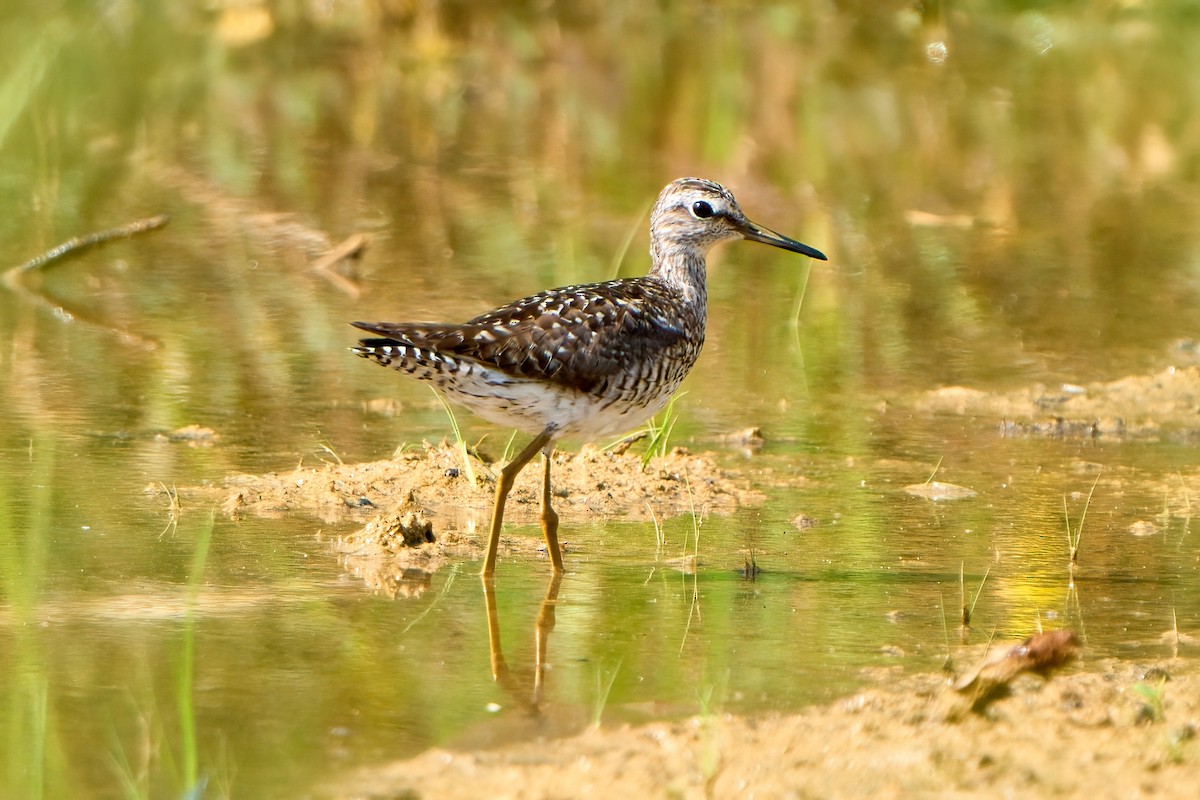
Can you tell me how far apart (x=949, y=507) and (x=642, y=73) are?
422 inches

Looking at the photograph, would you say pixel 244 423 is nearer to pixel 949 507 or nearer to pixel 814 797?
pixel 949 507

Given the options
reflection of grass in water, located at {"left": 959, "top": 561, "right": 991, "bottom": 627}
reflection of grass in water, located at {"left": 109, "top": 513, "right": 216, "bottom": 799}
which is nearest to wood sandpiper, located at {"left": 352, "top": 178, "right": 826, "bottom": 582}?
reflection of grass in water, located at {"left": 959, "top": 561, "right": 991, "bottom": 627}

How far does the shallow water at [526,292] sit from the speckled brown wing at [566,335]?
26.9 inches

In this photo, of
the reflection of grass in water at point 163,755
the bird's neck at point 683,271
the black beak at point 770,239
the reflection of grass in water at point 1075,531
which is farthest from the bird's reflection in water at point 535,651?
the black beak at point 770,239

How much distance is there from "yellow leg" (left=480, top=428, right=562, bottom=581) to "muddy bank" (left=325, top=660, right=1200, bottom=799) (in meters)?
1.46

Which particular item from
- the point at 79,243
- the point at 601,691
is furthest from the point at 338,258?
the point at 601,691

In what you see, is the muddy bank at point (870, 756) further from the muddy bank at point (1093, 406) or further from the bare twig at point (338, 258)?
the bare twig at point (338, 258)

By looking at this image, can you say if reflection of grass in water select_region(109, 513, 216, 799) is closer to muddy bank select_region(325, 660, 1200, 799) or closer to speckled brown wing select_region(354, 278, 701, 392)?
muddy bank select_region(325, 660, 1200, 799)

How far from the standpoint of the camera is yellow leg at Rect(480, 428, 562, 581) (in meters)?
6.25

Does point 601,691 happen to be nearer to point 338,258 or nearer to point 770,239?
point 770,239

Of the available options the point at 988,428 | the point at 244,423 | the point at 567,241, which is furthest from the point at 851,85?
the point at 244,423

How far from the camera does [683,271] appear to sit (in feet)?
24.9

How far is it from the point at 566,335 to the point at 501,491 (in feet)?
1.99

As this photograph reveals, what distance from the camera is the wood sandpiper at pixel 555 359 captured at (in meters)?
6.24
